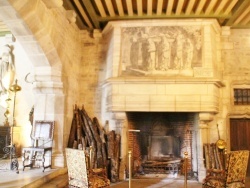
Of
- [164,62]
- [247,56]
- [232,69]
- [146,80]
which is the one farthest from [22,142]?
[247,56]

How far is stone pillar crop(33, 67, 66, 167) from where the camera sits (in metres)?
5.61

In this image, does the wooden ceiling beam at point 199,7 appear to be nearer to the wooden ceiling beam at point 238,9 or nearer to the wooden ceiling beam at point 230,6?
the wooden ceiling beam at point 230,6

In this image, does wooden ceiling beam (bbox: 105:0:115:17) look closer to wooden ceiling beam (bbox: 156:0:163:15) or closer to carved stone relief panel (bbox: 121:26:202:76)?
carved stone relief panel (bbox: 121:26:202:76)

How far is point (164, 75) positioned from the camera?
6.08m

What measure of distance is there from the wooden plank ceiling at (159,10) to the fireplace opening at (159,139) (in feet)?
7.77

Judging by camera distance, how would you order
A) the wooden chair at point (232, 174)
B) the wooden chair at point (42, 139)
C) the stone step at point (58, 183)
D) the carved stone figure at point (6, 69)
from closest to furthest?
the wooden chair at point (232, 174)
the stone step at point (58, 183)
the wooden chair at point (42, 139)
the carved stone figure at point (6, 69)

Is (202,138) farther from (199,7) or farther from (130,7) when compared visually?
(130,7)

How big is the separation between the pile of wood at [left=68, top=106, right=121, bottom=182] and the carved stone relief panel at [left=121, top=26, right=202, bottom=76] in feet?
4.92

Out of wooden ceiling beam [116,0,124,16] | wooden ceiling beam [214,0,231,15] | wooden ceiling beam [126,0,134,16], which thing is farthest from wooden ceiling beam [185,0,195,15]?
wooden ceiling beam [116,0,124,16]

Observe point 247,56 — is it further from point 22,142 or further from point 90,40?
point 22,142

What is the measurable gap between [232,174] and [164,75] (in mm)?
2602

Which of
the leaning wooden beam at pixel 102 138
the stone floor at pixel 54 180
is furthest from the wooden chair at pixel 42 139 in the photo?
the leaning wooden beam at pixel 102 138

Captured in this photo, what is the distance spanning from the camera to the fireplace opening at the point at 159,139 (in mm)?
6590

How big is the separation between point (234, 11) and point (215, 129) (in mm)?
2739
